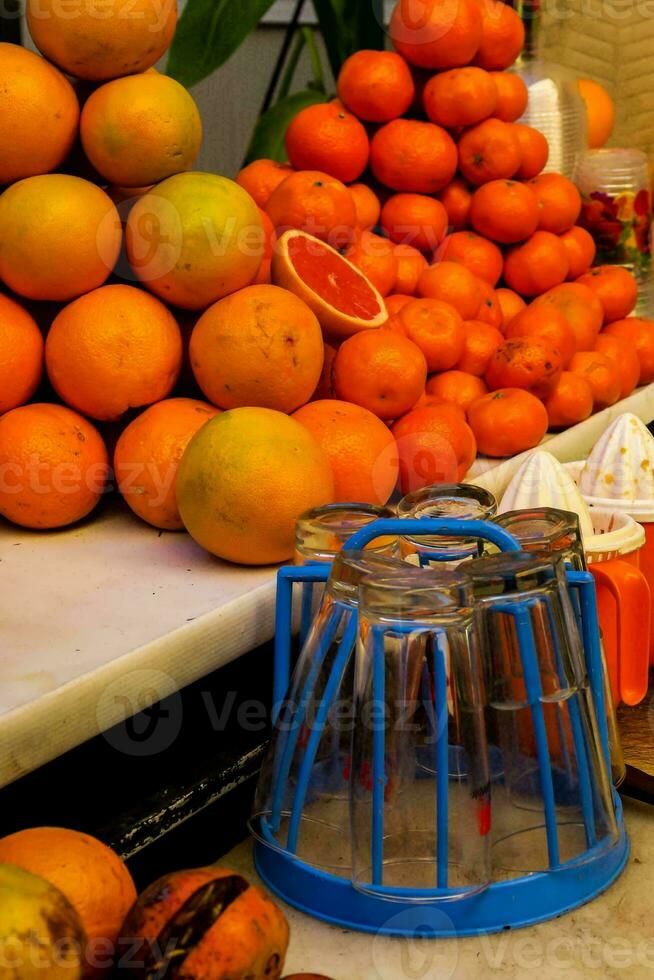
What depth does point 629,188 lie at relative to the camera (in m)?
1.95

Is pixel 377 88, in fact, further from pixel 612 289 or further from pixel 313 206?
pixel 612 289

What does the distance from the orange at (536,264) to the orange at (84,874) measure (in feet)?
4.29

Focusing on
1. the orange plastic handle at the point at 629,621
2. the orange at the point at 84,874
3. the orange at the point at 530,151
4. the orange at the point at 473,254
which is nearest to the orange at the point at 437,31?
the orange at the point at 530,151

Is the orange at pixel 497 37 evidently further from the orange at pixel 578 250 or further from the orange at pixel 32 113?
the orange at pixel 32 113

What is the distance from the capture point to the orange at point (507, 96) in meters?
1.74

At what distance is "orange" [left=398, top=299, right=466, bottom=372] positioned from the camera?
1.36 m

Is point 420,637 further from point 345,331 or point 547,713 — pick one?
point 345,331

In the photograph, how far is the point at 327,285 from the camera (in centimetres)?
124

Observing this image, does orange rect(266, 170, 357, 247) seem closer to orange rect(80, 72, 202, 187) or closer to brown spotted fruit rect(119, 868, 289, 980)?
orange rect(80, 72, 202, 187)

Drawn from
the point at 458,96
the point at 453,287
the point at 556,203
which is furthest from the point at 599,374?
the point at 458,96

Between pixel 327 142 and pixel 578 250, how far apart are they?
0.48 metres

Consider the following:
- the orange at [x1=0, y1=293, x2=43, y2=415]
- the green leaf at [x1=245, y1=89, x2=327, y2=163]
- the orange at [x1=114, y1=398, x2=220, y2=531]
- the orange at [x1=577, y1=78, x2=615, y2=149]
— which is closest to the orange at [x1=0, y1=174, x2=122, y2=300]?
the orange at [x1=0, y1=293, x2=43, y2=415]

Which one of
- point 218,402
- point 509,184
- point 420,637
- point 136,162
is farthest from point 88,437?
point 509,184

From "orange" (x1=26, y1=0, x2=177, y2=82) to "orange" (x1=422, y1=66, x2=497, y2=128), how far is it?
0.63 m
